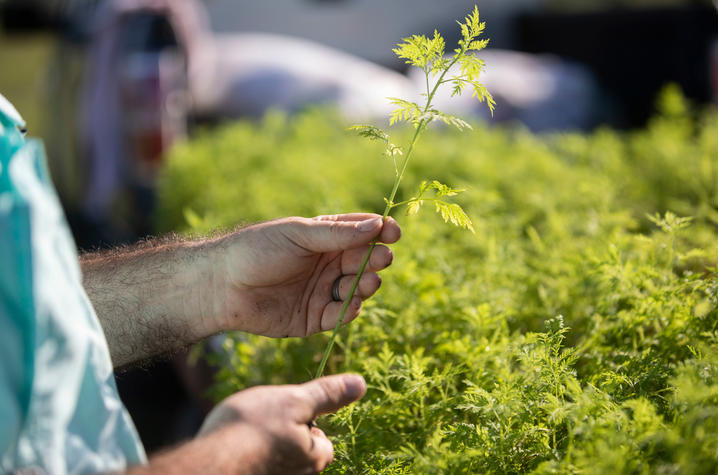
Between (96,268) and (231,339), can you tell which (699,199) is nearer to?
(231,339)

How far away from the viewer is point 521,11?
34.9ft

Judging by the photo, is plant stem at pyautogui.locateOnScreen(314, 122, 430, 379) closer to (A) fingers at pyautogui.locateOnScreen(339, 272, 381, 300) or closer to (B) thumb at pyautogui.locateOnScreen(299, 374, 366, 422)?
(A) fingers at pyautogui.locateOnScreen(339, 272, 381, 300)

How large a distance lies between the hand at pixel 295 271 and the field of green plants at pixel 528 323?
163 millimetres

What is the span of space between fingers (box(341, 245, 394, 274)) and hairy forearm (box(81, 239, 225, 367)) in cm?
39

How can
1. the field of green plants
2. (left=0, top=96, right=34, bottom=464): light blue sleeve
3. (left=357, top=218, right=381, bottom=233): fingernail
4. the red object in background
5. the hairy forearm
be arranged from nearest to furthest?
(left=0, top=96, right=34, bottom=464): light blue sleeve < the field of green plants < (left=357, top=218, right=381, bottom=233): fingernail < the hairy forearm < the red object in background

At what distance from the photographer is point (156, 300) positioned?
1.99 m

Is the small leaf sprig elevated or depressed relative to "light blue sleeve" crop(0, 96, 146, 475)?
elevated

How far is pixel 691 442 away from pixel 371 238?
804mm

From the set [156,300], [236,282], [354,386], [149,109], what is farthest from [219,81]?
[354,386]

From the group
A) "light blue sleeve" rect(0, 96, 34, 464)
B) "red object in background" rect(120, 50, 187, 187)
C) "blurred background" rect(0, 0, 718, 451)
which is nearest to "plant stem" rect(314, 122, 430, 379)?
"light blue sleeve" rect(0, 96, 34, 464)

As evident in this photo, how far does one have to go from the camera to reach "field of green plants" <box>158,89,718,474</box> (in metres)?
1.32

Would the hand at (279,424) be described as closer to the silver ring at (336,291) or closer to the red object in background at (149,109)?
the silver ring at (336,291)

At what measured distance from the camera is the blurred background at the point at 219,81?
19.8 feet

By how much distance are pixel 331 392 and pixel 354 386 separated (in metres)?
0.06
